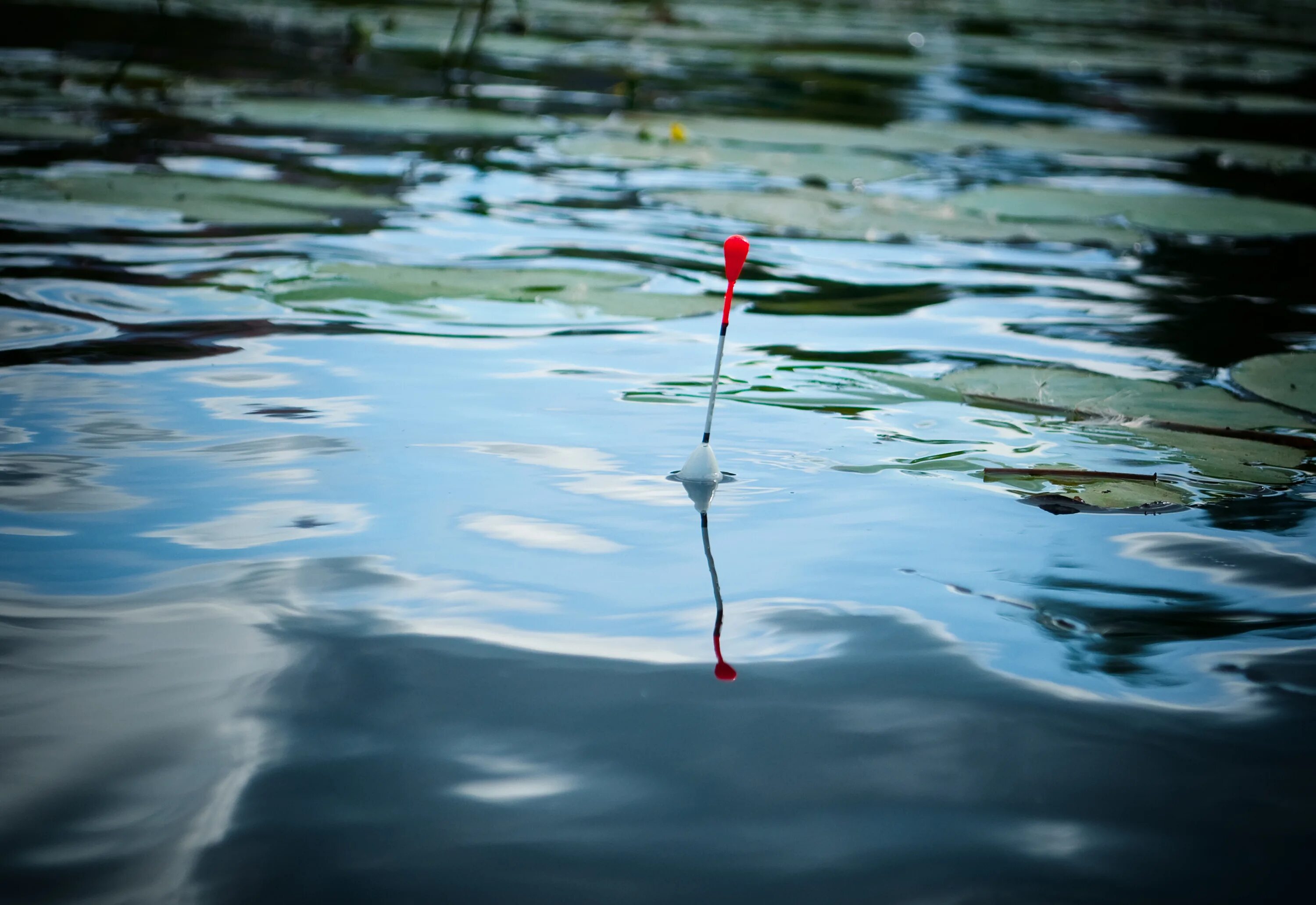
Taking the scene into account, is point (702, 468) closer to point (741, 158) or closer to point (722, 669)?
point (722, 669)

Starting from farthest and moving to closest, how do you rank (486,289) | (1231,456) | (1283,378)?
(486,289) → (1283,378) → (1231,456)

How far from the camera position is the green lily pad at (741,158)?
174 inches

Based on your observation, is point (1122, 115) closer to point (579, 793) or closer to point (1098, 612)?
point (1098, 612)

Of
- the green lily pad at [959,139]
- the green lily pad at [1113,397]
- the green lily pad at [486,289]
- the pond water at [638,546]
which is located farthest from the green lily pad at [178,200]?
the green lily pad at [959,139]

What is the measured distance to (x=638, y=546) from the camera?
5.22 ft

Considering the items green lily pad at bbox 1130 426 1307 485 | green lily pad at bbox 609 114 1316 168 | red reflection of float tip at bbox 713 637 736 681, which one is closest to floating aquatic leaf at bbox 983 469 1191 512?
green lily pad at bbox 1130 426 1307 485

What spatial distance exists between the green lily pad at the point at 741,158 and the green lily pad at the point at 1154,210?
451 millimetres

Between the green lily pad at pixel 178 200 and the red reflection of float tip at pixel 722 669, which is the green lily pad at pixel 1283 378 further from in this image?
the green lily pad at pixel 178 200

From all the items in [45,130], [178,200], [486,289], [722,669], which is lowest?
[722,669]

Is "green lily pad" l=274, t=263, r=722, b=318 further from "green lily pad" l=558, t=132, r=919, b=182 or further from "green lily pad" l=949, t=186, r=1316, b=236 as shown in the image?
"green lily pad" l=558, t=132, r=919, b=182

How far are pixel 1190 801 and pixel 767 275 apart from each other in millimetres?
2137

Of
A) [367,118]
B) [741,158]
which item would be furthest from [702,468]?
[367,118]

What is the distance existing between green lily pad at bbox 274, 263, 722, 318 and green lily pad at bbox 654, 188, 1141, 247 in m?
0.83

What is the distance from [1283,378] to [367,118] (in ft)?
12.3
